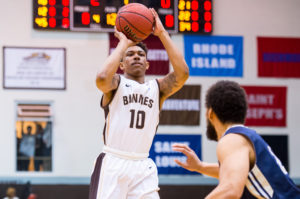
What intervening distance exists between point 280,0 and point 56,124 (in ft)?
15.3

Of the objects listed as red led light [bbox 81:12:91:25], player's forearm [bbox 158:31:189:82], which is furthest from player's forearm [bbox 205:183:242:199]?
red led light [bbox 81:12:91:25]

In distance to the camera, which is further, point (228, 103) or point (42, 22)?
point (42, 22)

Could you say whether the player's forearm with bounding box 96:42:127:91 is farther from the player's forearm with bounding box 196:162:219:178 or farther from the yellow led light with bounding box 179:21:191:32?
the yellow led light with bounding box 179:21:191:32

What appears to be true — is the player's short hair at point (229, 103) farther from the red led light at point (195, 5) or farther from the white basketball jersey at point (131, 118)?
the red led light at point (195, 5)

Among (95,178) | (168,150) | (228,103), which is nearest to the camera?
(228,103)

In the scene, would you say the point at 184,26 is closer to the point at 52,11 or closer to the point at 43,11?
the point at 52,11

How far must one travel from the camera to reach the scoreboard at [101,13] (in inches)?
296

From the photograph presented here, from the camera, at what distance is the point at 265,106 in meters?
8.44

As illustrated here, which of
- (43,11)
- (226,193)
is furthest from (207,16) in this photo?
(226,193)

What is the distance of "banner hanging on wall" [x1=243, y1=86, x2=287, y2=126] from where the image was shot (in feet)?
27.6

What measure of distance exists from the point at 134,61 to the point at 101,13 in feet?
11.5

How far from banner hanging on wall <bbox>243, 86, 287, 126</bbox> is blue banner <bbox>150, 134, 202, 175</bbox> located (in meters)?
1.04

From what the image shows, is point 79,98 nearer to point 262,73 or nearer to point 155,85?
point 262,73

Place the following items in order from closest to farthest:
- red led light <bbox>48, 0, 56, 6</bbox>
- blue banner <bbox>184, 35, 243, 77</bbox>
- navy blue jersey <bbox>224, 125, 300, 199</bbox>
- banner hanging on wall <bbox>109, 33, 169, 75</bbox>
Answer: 1. navy blue jersey <bbox>224, 125, 300, 199</bbox>
2. red led light <bbox>48, 0, 56, 6</bbox>
3. banner hanging on wall <bbox>109, 33, 169, 75</bbox>
4. blue banner <bbox>184, 35, 243, 77</bbox>
